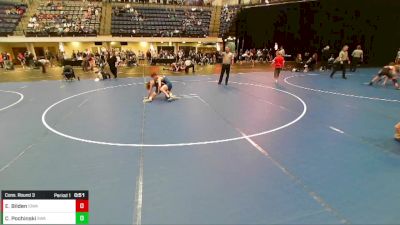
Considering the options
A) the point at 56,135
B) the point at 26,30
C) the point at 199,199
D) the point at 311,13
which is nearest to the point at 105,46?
the point at 26,30

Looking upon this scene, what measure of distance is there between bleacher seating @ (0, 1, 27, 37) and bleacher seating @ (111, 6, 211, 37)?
27.5 ft

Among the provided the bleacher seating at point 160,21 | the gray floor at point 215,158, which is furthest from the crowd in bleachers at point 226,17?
the gray floor at point 215,158

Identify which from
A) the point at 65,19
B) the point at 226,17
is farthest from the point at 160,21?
the point at 65,19

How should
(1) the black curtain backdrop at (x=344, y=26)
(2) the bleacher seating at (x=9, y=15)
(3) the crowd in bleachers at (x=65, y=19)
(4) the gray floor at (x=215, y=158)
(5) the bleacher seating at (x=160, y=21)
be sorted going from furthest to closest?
(5) the bleacher seating at (x=160, y=21) < (3) the crowd in bleachers at (x=65, y=19) < (2) the bleacher seating at (x=9, y=15) < (1) the black curtain backdrop at (x=344, y=26) < (4) the gray floor at (x=215, y=158)

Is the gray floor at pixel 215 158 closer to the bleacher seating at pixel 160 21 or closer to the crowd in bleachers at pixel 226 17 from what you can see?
the bleacher seating at pixel 160 21

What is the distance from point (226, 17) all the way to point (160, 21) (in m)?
7.30

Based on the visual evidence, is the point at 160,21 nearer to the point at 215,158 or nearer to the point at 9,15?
the point at 9,15

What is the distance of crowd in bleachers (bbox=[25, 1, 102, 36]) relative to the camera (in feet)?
86.7

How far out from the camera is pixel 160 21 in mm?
31094

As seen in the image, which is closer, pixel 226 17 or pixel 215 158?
pixel 215 158

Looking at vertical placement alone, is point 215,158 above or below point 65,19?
below

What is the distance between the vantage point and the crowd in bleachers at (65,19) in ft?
86.7

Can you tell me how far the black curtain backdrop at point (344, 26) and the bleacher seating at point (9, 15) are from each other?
23.0 m

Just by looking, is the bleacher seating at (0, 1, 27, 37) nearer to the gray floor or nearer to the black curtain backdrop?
the gray floor
